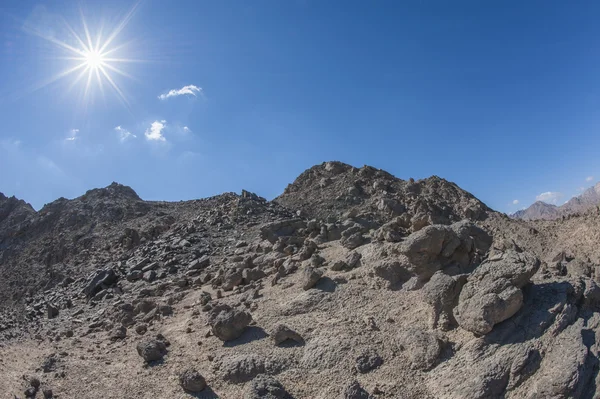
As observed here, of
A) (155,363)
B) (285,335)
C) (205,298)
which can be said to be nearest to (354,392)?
(285,335)

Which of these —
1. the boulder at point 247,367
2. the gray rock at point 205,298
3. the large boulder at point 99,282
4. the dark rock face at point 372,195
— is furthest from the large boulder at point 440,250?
the large boulder at point 99,282

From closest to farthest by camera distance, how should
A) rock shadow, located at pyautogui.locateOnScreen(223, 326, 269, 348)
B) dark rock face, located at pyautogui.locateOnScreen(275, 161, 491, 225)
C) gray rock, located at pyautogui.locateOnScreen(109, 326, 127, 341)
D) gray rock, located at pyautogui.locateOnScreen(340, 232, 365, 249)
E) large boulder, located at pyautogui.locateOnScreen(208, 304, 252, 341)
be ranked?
rock shadow, located at pyautogui.locateOnScreen(223, 326, 269, 348), large boulder, located at pyautogui.locateOnScreen(208, 304, 252, 341), gray rock, located at pyautogui.locateOnScreen(109, 326, 127, 341), gray rock, located at pyautogui.locateOnScreen(340, 232, 365, 249), dark rock face, located at pyautogui.locateOnScreen(275, 161, 491, 225)

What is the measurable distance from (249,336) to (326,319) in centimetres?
212

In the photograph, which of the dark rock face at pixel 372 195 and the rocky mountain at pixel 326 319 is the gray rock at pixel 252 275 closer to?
the rocky mountain at pixel 326 319

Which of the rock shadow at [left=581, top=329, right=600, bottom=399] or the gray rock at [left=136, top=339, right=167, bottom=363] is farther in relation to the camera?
the gray rock at [left=136, top=339, right=167, bottom=363]

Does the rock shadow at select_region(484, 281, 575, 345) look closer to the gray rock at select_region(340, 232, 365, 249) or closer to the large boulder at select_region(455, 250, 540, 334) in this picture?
the large boulder at select_region(455, 250, 540, 334)

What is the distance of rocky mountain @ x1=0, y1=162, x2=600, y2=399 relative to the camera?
26.6 feet

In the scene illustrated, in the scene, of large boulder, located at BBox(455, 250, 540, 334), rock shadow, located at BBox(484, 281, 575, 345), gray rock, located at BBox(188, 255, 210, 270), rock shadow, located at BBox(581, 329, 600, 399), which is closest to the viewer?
rock shadow, located at BBox(581, 329, 600, 399)

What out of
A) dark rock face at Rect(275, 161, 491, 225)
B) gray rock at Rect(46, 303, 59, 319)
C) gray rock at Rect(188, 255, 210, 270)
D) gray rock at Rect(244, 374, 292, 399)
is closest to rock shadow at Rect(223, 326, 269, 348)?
gray rock at Rect(244, 374, 292, 399)

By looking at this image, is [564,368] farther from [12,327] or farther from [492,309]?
[12,327]

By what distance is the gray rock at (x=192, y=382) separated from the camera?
927 cm

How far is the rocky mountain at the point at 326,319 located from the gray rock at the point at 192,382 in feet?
0.11

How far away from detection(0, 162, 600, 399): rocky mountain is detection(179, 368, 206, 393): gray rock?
3cm

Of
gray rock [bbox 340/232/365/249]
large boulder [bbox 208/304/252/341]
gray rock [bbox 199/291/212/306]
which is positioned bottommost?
large boulder [bbox 208/304/252/341]
